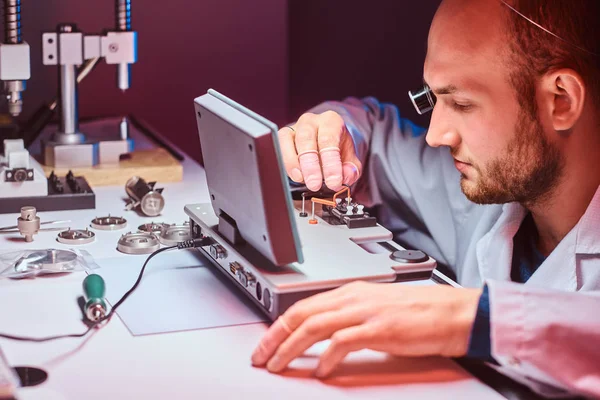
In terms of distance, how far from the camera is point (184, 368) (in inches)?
44.6

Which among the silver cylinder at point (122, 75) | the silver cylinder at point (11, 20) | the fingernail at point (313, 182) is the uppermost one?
the silver cylinder at point (11, 20)

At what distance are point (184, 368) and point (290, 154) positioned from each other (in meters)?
0.62

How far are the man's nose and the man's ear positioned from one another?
0.15 m

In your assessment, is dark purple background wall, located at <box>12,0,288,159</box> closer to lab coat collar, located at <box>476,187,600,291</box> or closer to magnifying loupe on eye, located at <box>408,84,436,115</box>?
magnifying loupe on eye, located at <box>408,84,436,115</box>

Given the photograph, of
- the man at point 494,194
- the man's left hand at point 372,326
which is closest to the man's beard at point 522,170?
the man at point 494,194

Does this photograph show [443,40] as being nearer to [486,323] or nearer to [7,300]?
[486,323]

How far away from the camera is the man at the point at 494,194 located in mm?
1129

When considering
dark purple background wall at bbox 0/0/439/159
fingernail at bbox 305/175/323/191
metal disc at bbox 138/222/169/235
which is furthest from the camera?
dark purple background wall at bbox 0/0/439/159

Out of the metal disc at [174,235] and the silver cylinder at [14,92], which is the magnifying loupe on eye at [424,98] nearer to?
the metal disc at [174,235]

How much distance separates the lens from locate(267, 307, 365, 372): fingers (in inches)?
44.4

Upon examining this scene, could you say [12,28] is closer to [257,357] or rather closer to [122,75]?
[122,75]

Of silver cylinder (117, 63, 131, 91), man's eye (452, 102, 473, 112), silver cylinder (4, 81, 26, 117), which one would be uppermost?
man's eye (452, 102, 473, 112)

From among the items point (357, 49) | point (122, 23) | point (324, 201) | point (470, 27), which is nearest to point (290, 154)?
point (324, 201)

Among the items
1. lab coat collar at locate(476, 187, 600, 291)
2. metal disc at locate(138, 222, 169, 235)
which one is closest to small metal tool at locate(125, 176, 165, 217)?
metal disc at locate(138, 222, 169, 235)
